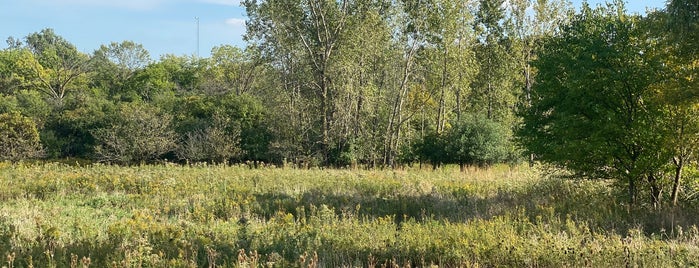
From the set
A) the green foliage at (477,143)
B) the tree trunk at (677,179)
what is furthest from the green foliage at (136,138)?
the tree trunk at (677,179)

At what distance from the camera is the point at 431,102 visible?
32.2m

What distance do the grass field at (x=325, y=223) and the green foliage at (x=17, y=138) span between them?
15.4m

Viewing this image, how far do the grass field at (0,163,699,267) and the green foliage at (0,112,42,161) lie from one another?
608 inches

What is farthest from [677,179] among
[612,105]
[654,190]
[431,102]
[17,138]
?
[17,138]

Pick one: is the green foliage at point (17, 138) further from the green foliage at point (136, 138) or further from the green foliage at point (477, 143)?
the green foliage at point (477, 143)

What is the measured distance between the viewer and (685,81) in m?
8.66

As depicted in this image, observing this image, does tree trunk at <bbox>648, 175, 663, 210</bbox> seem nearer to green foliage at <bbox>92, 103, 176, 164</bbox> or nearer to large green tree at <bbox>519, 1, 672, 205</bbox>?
large green tree at <bbox>519, 1, 672, 205</bbox>

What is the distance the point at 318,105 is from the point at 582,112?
16.5 metres

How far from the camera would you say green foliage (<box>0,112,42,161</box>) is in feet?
89.8

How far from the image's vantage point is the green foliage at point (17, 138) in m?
27.4

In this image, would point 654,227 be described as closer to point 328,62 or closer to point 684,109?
point 684,109

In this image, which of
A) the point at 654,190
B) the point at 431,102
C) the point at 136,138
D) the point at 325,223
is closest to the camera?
the point at 325,223

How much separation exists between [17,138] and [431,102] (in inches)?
997

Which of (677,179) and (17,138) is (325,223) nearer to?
(677,179)
